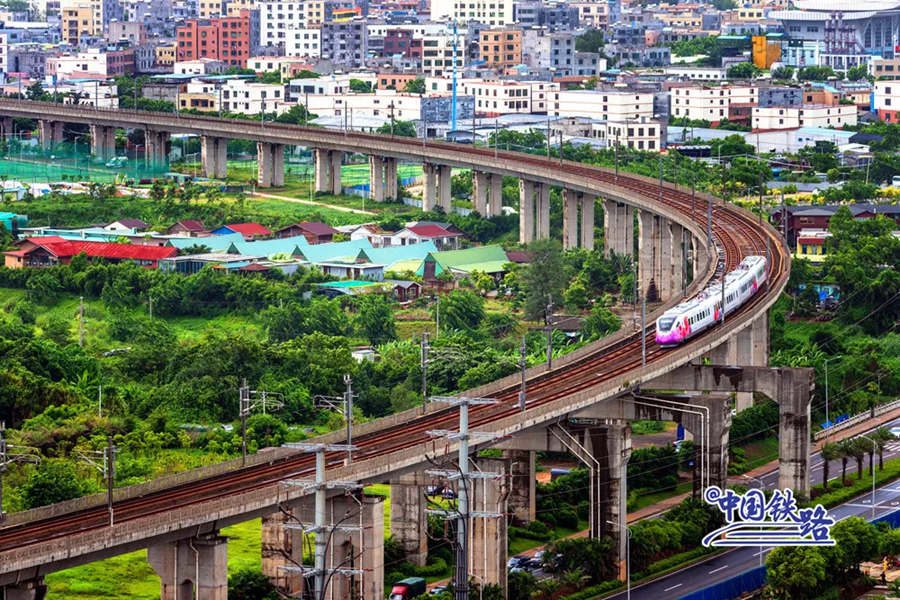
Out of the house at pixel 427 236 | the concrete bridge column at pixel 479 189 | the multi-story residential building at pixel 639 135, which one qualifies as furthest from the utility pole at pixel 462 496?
the multi-story residential building at pixel 639 135

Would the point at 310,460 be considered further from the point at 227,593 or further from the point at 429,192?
the point at 429,192

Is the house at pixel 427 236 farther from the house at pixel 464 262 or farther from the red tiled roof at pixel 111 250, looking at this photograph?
the red tiled roof at pixel 111 250

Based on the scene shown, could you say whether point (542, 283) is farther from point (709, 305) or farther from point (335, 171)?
point (335, 171)

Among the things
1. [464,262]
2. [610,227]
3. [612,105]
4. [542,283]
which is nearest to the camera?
[542,283]

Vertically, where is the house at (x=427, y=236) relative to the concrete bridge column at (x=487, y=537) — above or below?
above

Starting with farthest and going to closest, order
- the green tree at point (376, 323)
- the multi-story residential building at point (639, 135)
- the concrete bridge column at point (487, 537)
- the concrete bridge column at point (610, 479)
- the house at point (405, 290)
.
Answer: the multi-story residential building at point (639, 135), the house at point (405, 290), the green tree at point (376, 323), the concrete bridge column at point (610, 479), the concrete bridge column at point (487, 537)

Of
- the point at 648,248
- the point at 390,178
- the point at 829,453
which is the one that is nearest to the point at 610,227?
the point at 648,248

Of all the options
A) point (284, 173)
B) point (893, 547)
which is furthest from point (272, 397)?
point (284, 173)
